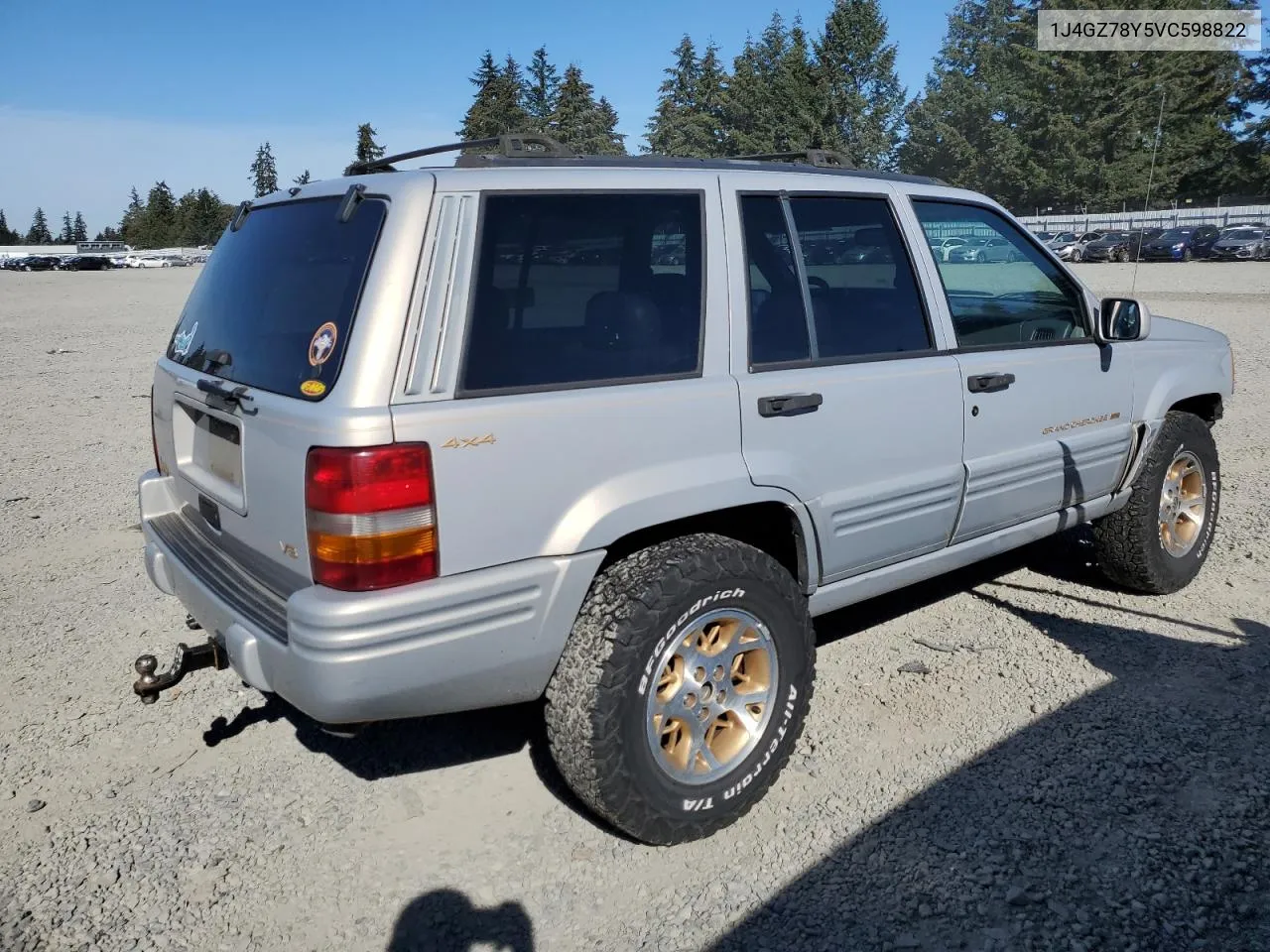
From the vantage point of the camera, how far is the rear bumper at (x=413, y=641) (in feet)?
8.05

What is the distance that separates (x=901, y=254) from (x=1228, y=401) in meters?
7.78

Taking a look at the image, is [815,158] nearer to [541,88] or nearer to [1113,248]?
[1113,248]

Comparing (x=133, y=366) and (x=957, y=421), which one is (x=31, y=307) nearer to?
(x=133, y=366)

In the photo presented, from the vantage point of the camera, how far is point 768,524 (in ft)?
11.1

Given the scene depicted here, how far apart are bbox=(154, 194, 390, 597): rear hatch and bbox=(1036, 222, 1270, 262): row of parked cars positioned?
3555 centimetres

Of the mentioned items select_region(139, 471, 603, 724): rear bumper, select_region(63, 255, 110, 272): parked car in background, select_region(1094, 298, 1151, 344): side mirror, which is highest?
select_region(63, 255, 110, 272): parked car in background

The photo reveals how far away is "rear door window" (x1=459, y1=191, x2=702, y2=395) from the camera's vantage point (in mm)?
2682

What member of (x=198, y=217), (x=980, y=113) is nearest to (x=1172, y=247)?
(x=980, y=113)

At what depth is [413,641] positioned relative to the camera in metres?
2.51

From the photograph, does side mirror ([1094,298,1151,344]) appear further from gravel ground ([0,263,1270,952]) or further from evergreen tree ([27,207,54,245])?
evergreen tree ([27,207,54,245])

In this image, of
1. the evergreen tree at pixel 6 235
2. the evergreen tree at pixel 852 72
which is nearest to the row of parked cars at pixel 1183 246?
the evergreen tree at pixel 852 72

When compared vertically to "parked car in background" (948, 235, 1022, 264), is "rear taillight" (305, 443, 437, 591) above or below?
below

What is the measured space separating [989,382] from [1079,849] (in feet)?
5.50

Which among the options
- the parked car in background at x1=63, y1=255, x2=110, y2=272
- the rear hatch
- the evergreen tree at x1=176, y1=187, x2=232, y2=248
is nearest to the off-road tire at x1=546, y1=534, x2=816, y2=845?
the rear hatch
